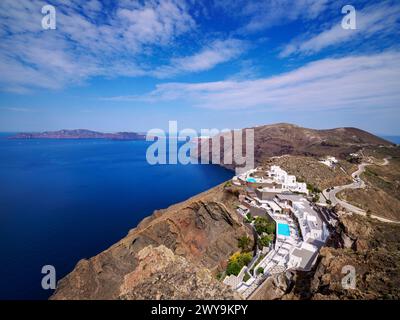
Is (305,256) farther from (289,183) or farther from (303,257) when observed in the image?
(289,183)

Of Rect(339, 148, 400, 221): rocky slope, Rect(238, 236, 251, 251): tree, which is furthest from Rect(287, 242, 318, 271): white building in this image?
Rect(339, 148, 400, 221): rocky slope

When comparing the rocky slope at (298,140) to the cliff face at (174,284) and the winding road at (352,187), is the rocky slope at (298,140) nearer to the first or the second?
the winding road at (352,187)

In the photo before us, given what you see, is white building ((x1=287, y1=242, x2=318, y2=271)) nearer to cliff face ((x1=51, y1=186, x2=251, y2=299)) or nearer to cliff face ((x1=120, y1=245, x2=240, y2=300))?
cliff face ((x1=51, y1=186, x2=251, y2=299))

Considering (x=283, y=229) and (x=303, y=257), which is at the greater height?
(x=283, y=229)

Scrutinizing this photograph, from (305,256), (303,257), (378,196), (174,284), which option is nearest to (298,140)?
(378,196)

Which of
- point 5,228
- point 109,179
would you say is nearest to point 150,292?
point 5,228
